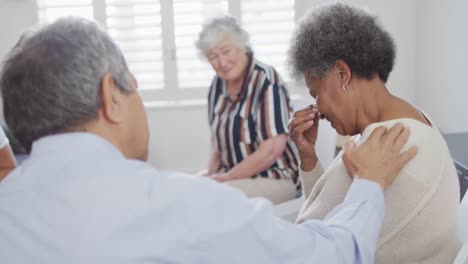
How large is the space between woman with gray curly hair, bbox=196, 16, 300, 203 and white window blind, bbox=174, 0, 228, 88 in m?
1.17

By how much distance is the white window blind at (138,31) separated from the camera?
370 cm

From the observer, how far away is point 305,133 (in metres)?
1.62

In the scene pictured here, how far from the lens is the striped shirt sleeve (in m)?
2.36

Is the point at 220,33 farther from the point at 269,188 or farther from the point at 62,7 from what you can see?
the point at 62,7

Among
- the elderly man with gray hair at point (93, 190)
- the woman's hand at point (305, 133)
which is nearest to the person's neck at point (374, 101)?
the woman's hand at point (305, 133)

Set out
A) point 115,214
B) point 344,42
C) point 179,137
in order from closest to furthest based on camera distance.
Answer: point 115,214 → point 344,42 → point 179,137

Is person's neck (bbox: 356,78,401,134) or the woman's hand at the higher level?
person's neck (bbox: 356,78,401,134)

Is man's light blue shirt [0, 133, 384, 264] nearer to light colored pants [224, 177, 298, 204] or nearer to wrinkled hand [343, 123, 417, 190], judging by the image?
wrinkled hand [343, 123, 417, 190]

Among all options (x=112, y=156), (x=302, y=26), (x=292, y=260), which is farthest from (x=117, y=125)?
(x=302, y=26)

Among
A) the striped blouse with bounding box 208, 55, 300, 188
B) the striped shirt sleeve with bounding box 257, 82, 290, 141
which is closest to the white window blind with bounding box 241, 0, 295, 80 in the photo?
the striped blouse with bounding box 208, 55, 300, 188

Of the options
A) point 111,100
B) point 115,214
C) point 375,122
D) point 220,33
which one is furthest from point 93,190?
point 220,33

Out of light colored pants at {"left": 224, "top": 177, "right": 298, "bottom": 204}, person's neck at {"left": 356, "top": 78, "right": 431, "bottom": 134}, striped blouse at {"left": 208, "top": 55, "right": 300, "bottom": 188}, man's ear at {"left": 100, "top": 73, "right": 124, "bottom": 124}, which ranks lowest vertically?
light colored pants at {"left": 224, "top": 177, "right": 298, "bottom": 204}

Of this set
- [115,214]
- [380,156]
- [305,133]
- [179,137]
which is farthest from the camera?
[179,137]

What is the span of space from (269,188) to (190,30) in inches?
66.9
